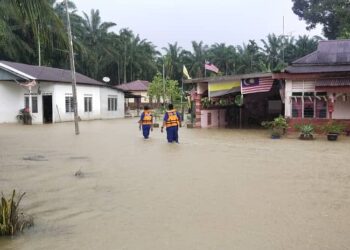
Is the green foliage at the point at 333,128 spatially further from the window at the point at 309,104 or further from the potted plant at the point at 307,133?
the window at the point at 309,104

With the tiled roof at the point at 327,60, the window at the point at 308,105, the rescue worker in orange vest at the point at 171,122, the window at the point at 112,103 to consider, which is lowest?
the rescue worker in orange vest at the point at 171,122

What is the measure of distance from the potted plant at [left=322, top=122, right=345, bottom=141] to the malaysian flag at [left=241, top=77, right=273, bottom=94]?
4.20 metres

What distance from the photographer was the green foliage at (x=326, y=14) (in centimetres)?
4895

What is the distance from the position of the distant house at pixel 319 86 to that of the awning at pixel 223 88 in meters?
3.48

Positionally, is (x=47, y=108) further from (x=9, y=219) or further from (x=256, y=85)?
(x=9, y=219)

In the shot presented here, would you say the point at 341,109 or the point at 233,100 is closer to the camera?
the point at 341,109

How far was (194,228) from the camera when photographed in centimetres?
616

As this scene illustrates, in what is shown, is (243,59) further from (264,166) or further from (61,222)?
(61,222)

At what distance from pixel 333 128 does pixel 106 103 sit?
2324 cm

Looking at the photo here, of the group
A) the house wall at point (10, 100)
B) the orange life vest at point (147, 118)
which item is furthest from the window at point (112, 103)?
the orange life vest at point (147, 118)

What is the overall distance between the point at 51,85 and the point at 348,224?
27.9m

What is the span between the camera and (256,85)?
925 inches

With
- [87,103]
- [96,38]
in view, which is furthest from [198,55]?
[87,103]

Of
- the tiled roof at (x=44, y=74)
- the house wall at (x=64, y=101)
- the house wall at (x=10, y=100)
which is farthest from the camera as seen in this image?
the house wall at (x=64, y=101)
